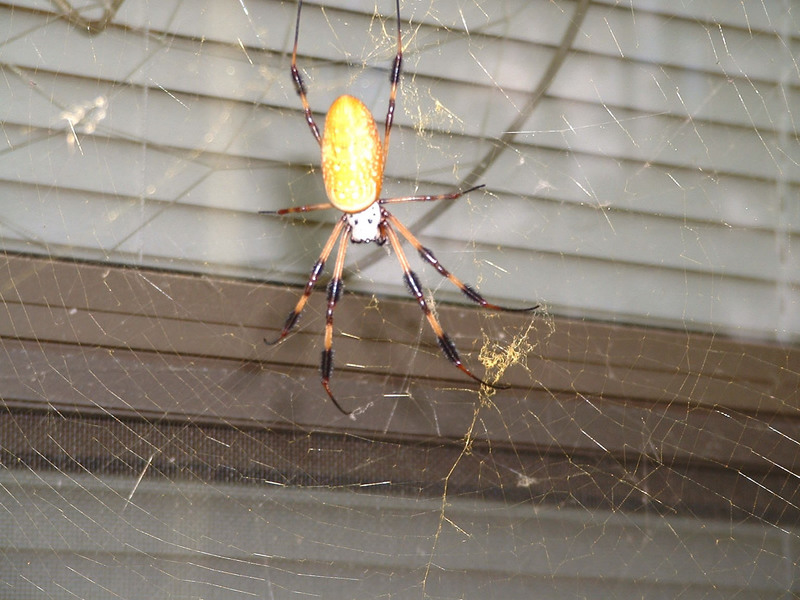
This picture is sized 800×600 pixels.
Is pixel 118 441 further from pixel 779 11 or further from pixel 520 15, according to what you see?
pixel 779 11

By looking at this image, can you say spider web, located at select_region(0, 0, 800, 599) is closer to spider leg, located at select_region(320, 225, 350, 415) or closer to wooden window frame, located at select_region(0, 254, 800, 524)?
wooden window frame, located at select_region(0, 254, 800, 524)

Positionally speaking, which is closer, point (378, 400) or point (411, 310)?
point (378, 400)

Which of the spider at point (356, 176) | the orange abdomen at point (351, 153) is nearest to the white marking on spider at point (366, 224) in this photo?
the spider at point (356, 176)

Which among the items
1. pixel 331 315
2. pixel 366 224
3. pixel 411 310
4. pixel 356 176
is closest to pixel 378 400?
pixel 411 310

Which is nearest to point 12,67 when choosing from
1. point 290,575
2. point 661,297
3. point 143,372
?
point 143,372

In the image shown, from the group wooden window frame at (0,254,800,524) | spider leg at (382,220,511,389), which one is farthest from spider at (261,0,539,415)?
wooden window frame at (0,254,800,524)

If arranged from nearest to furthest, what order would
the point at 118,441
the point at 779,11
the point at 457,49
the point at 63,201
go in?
the point at 118,441 < the point at 63,201 < the point at 457,49 < the point at 779,11

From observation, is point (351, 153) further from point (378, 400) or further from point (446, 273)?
point (378, 400)
